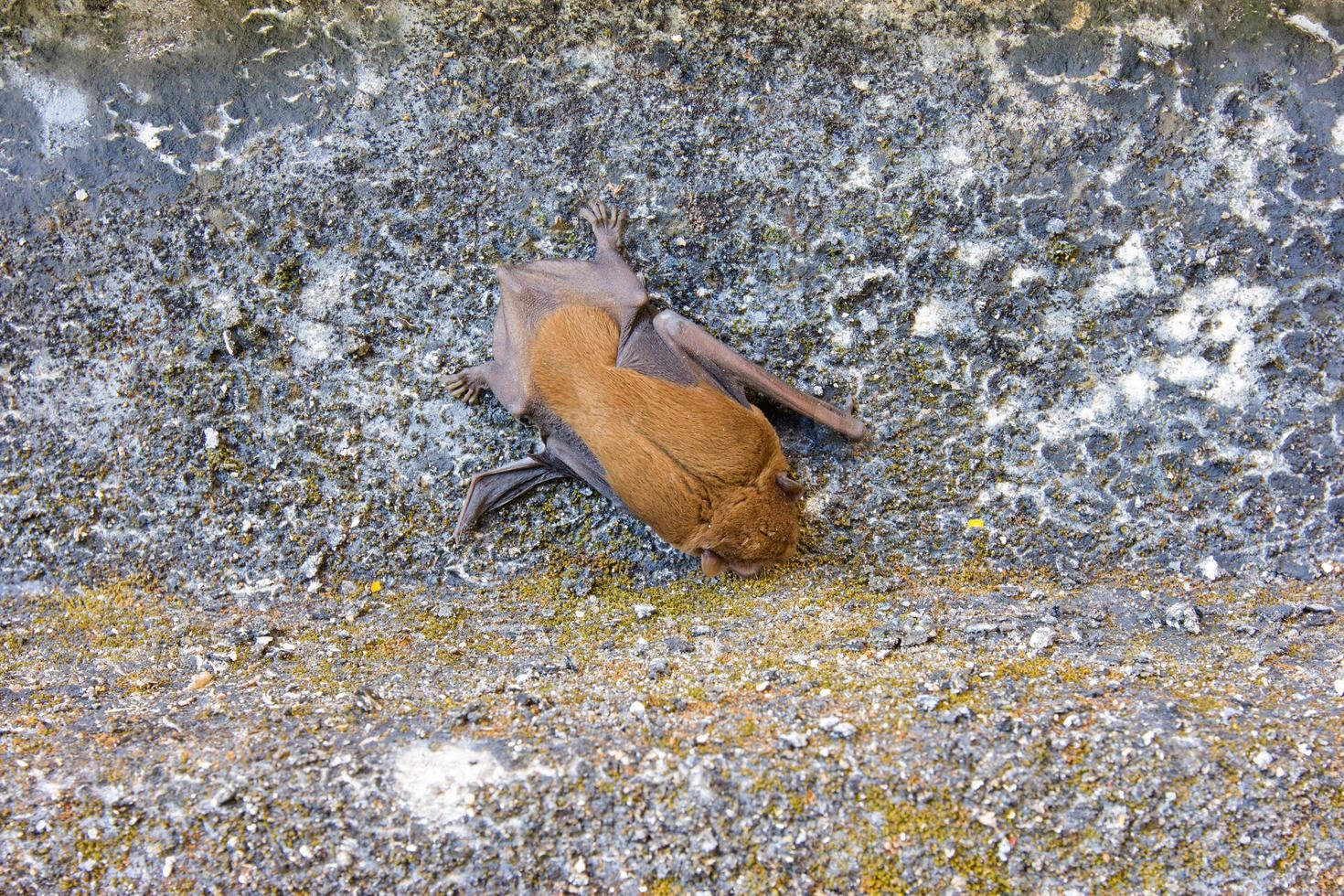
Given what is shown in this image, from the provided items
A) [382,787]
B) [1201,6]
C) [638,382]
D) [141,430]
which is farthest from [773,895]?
[1201,6]

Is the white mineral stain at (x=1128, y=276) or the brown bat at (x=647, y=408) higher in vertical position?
the white mineral stain at (x=1128, y=276)

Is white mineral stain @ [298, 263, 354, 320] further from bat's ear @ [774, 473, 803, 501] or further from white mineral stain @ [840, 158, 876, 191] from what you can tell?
white mineral stain @ [840, 158, 876, 191]

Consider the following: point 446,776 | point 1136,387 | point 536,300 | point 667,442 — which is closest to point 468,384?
point 536,300

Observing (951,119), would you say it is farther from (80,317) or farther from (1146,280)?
(80,317)

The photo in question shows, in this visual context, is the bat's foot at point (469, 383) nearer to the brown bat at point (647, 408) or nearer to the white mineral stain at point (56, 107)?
the brown bat at point (647, 408)

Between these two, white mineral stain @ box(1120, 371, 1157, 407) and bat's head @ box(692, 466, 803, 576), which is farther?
white mineral stain @ box(1120, 371, 1157, 407)

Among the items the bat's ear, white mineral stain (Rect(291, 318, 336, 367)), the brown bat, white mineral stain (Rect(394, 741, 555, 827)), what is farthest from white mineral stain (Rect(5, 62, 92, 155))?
the bat's ear

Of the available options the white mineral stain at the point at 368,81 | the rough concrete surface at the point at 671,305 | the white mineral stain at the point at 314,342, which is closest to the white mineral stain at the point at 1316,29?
the rough concrete surface at the point at 671,305
